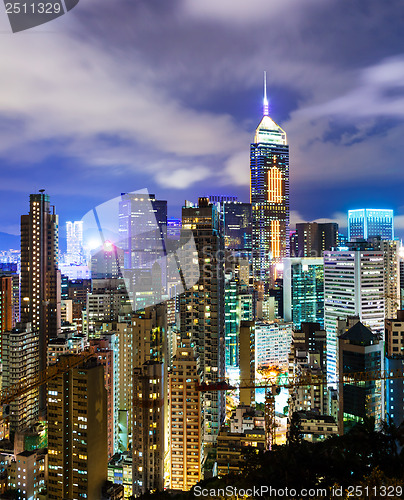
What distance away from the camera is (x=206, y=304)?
8.72 metres

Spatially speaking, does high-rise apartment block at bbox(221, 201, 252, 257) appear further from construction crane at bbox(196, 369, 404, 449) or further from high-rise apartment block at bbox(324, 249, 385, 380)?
construction crane at bbox(196, 369, 404, 449)

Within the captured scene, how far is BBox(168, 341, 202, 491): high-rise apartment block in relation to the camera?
680 centimetres

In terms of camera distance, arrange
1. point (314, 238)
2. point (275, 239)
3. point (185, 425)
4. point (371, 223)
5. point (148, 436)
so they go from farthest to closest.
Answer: point (275, 239) → point (314, 238) → point (371, 223) → point (185, 425) → point (148, 436)

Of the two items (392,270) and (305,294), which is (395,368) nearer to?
(392,270)

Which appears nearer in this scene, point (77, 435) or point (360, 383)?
point (77, 435)

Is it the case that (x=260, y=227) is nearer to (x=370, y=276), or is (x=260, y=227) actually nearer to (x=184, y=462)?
(x=370, y=276)

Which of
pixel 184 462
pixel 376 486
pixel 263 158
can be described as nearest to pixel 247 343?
pixel 184 462

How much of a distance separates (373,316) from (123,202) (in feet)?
23.7

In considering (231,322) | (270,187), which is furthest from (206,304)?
(270,187)

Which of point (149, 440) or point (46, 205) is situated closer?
point (149, 440)

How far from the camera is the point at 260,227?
23.8 m

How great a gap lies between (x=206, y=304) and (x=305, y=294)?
7799mm

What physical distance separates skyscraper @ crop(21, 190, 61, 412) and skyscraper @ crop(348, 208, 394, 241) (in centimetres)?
969

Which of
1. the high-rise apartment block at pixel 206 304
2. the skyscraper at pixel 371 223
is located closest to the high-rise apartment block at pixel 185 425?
the high-rise apartment block at pixel 206 304
